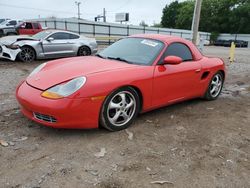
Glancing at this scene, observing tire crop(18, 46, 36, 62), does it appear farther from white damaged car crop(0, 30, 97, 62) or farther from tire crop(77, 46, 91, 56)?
tire crop(77, 46, 91, 56)

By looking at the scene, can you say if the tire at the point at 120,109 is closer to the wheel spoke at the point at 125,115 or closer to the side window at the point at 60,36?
the wheel spoke at the point at 125,115

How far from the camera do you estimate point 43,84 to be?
363 centimetres

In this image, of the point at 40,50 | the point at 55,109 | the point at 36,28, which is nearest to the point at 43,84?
the point at 55,109

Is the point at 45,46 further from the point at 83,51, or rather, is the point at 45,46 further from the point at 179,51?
the point at 179,51

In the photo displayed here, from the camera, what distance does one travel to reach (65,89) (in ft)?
11.3

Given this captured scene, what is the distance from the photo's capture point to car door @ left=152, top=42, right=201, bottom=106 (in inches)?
168

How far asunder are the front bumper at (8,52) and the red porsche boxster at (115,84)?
6623 millimetres

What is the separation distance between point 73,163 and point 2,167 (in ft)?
2.39

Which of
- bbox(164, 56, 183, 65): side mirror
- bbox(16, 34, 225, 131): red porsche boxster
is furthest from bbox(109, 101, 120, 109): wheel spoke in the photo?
bbox(164, 56, 183, 65): side mirror

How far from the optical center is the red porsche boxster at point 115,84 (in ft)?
11.2

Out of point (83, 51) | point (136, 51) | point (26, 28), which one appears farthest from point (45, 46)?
point (26, 28)

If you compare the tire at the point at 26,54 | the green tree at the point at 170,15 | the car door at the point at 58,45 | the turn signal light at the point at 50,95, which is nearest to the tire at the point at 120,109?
the turn signal light at the point at 50,95

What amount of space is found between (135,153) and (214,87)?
318 cm

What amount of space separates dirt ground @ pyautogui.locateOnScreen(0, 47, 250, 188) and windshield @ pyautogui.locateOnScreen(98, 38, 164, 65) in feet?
3.14
